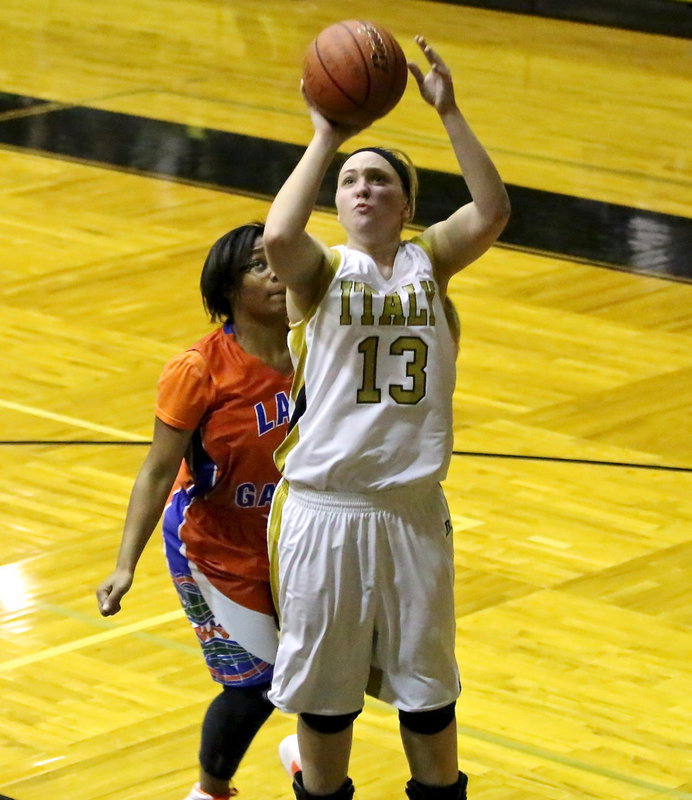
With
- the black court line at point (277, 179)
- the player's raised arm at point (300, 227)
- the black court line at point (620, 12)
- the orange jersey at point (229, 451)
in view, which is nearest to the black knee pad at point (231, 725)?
the orange jersey at point (229, 451)

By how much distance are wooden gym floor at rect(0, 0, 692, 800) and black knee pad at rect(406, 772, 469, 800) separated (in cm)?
71

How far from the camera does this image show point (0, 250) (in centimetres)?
902

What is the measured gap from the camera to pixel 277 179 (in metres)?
10.4

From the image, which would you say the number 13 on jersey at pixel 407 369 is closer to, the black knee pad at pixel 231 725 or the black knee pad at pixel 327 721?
the black knee pad at pixel 327 721

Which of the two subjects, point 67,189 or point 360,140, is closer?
point 67,189

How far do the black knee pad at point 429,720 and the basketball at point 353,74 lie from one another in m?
1.11

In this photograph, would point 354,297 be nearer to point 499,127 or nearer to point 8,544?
point 8,544

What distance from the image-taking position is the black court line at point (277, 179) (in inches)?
369

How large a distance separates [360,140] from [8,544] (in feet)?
20.5

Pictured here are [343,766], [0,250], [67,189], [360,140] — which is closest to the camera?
[343,766]

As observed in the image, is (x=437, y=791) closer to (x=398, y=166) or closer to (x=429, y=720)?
(x=429, y=720)

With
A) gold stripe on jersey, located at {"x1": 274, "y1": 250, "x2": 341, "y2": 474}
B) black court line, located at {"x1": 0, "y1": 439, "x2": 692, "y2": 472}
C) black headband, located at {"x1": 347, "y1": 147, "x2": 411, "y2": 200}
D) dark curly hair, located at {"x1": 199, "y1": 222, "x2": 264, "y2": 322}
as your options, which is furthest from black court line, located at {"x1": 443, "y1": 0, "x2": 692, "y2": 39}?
gold stripe on jersey, located at {"x1": 274, "y1": 250, "x2": 341, "y2": 474}

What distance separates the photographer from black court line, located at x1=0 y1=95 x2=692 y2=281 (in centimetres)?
937

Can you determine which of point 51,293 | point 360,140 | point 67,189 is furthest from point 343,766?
point 360,140
